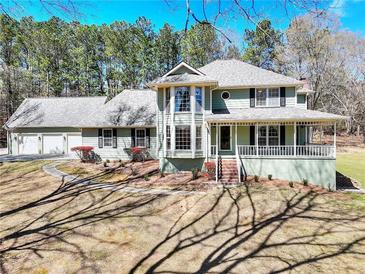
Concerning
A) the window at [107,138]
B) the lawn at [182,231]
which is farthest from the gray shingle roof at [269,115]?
the window at [107,138]

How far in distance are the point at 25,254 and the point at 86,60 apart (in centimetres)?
4132

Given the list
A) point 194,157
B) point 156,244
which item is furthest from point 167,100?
point 156,244

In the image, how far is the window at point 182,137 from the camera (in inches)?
659

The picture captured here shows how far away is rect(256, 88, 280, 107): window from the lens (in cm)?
1792

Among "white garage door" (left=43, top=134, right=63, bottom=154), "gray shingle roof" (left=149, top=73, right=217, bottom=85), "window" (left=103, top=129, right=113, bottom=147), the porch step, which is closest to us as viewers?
the porch step

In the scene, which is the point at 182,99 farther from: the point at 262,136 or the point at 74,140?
the point at 74,140

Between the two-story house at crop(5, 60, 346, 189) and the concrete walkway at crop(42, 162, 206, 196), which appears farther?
the two-story house at crop(5, 60, 346, 189)

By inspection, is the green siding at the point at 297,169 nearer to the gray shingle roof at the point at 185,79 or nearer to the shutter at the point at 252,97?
the shutter at the point at 252,97

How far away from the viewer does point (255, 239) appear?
866 centimetres

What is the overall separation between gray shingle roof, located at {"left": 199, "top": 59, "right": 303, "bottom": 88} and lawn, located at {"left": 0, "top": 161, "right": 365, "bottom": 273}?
755 cm

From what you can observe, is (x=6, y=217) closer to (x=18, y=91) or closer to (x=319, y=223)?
(x=319, y=223)

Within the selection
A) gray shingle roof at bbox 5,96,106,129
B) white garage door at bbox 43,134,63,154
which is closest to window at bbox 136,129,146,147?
gray shingle roof at bbox 5,96,106,129

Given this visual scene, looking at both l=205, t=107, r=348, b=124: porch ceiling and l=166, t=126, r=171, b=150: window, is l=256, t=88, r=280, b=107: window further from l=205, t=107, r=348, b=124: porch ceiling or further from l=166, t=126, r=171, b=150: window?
l=166, t=126, r=171, b=150: window

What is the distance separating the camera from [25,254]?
25.8ft
